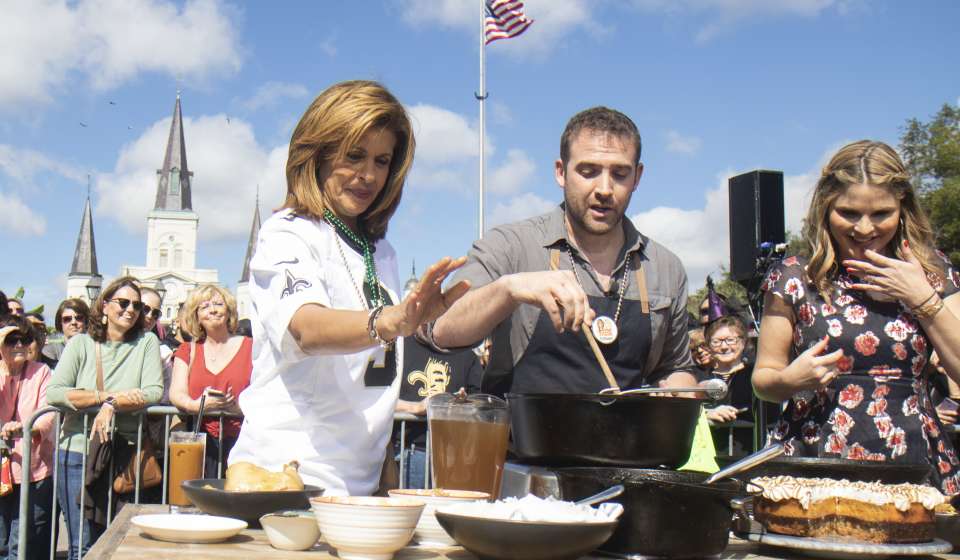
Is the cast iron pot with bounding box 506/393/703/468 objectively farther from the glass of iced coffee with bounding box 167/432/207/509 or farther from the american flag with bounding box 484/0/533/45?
the american flag with bounding box 484/0/533/45

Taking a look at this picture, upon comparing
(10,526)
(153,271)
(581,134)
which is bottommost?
(10,526)

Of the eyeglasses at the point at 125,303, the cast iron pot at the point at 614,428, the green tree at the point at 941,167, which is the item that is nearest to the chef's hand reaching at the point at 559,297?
the cast iron pot at the point at 614,428

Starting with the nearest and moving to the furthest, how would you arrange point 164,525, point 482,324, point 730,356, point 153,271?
point 164,525 < point 482,324 < point 730,356 < point 153,271

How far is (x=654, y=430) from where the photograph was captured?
163 centimetres

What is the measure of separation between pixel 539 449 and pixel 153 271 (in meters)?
116

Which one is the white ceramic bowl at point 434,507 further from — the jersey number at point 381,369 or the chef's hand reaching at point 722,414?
the chef's hand reaching at point 722,414

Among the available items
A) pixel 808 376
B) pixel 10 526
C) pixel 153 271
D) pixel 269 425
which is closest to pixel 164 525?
pixel 269 425

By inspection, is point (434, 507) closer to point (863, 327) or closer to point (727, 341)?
point (863, 327)

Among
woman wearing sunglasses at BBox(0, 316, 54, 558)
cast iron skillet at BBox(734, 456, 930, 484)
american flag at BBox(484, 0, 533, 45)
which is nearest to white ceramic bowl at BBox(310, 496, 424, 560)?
cast iron skillet at BBox(734, 456, 930, 484)

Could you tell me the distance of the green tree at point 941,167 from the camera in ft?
95.2

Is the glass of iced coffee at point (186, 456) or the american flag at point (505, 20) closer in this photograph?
the glass of iced coffee at point (186, 456)

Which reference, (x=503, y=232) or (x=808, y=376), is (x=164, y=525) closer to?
(x=503, y=232)

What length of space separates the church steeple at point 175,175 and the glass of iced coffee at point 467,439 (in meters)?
96.0

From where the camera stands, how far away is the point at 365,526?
140 cm
